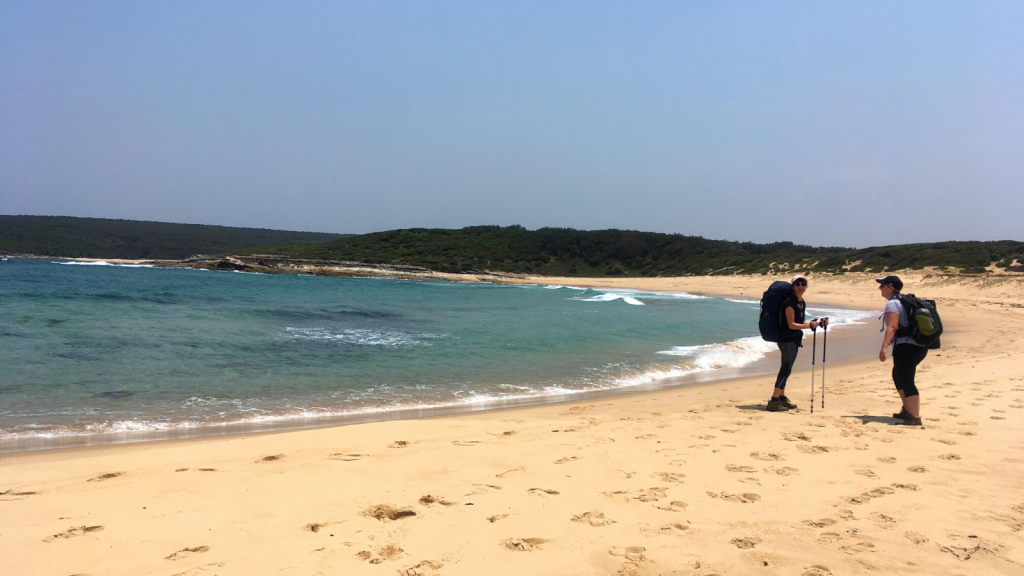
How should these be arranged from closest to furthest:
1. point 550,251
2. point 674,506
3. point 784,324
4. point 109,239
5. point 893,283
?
point 674,506 < point 893,283 < point 784,324 < point 550,251 < point 109,239

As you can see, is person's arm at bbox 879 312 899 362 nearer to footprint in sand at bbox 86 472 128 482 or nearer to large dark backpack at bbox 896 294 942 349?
large dark backpack at bbox 896 294 942 349

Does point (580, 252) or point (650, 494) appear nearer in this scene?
point (650, 494)

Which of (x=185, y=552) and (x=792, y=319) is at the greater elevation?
(x=792, y=319)

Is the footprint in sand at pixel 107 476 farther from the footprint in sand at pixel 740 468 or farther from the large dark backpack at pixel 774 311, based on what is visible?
the large dark backpack at pixel 774 311

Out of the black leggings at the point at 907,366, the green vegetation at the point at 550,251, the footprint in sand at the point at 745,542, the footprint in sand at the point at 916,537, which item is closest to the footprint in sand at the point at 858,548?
the footprint in sand at the point at 916,537

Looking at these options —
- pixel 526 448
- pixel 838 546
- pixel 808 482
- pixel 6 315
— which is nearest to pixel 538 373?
pixel 526 448

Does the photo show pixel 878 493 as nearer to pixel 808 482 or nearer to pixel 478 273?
pixel 808 482

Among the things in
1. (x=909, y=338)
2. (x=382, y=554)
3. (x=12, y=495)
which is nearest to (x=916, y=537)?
(x=382, y=554)

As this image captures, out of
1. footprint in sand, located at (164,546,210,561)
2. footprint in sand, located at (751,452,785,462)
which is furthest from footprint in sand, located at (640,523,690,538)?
footprint in sand, located at (164,546,210,561)

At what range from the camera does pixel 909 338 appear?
5.98 m

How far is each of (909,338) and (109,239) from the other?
119 m

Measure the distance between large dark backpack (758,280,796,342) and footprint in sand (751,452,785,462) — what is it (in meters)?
2.57

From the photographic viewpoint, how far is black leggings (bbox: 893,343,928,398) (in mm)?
5910

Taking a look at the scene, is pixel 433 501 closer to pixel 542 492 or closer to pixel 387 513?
pixel 387 513
